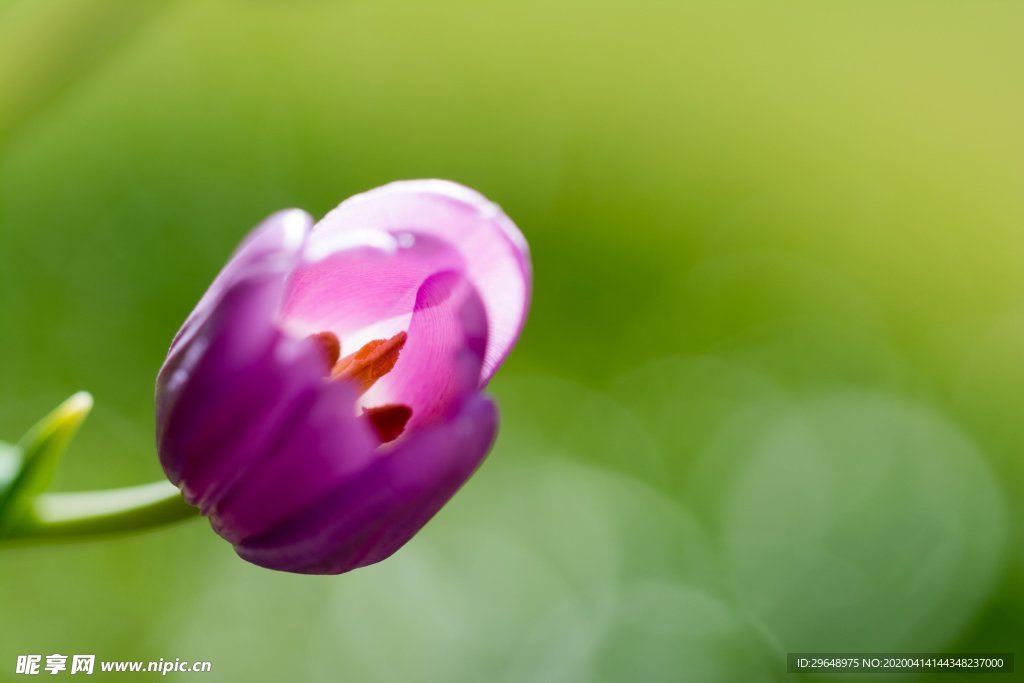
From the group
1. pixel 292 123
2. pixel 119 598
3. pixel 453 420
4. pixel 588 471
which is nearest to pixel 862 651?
pixel 588 471

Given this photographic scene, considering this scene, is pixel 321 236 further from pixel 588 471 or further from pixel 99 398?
pixel 588 471

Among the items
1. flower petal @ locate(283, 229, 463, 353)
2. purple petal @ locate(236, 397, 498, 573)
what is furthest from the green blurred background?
purple petal @ locate(236, 397, 498, 573)

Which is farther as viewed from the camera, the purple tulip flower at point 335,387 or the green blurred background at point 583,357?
the green blurred background at point 583,357

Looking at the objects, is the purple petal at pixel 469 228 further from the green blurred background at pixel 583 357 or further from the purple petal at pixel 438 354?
the green blurred background at pixel 583 357

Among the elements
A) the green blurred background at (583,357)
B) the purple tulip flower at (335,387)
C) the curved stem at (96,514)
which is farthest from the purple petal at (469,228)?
the green blurred background at (583,357)

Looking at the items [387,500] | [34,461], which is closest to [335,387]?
[387,500]

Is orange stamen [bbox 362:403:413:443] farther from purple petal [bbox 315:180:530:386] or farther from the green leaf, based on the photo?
the green leaf
